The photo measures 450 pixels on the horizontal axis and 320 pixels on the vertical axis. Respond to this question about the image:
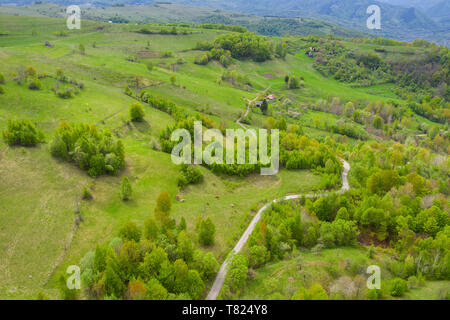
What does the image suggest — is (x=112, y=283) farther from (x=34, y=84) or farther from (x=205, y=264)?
(x=34, y=84)

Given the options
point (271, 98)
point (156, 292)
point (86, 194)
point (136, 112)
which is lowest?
point (156, 292)

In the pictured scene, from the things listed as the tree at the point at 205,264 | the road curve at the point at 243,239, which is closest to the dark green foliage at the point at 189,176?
the road curve at the point at 243,239

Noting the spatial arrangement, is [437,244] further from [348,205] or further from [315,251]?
[315,251]

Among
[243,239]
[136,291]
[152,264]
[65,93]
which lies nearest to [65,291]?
[136,291]

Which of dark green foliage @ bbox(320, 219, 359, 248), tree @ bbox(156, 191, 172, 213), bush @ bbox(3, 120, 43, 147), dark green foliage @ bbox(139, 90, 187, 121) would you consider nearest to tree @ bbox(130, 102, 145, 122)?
dark green foliage @ bbox(139, 90, 187, 121)

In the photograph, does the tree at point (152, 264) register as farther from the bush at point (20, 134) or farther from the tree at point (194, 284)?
the bush at point (20, 134)

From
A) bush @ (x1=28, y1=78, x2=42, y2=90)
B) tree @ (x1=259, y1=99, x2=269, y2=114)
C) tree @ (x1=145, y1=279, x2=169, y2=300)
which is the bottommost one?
tree @ (x1=145, y1=279, x2=169, y2=300)

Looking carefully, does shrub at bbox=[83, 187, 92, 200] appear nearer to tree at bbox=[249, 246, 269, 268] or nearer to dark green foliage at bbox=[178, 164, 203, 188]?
dark green foliage at bbox=[178, 164, 203, 188]
